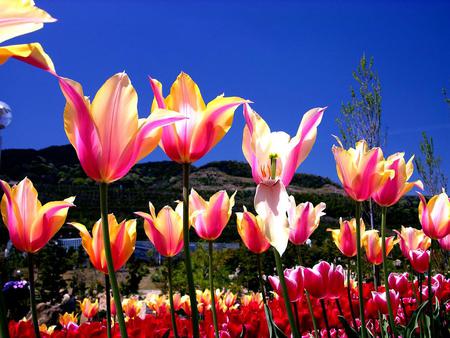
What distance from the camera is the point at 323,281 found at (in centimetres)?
113

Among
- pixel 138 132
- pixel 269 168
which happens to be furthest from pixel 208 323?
pixel 138 132

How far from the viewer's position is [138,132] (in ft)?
2.17

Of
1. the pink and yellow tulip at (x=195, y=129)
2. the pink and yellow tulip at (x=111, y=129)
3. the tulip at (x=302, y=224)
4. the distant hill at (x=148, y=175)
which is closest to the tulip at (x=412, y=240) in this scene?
the tulip at (x=302, y=224)

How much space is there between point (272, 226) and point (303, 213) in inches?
23.9

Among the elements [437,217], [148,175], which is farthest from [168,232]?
[148,175]

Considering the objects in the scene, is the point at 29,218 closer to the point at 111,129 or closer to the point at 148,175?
the point at 111,129

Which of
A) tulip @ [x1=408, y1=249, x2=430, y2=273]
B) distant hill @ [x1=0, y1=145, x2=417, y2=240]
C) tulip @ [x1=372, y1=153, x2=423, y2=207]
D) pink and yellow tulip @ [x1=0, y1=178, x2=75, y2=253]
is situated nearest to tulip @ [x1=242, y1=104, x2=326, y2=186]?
pink and yellow tulip @ [x1=0, y1=178, x2=75, y2=253]

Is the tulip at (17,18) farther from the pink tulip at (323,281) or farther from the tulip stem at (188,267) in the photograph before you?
the pink tulip at (323,281)

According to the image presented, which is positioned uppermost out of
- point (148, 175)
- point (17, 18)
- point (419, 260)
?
point (148, 175)

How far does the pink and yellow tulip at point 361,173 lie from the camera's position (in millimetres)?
1013

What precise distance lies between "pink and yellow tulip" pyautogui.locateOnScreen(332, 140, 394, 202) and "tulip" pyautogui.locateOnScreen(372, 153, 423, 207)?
17cm

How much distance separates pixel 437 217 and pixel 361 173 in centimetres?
55

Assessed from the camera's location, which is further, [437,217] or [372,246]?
[372,246]

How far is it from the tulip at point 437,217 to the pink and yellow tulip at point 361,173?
493 mm
